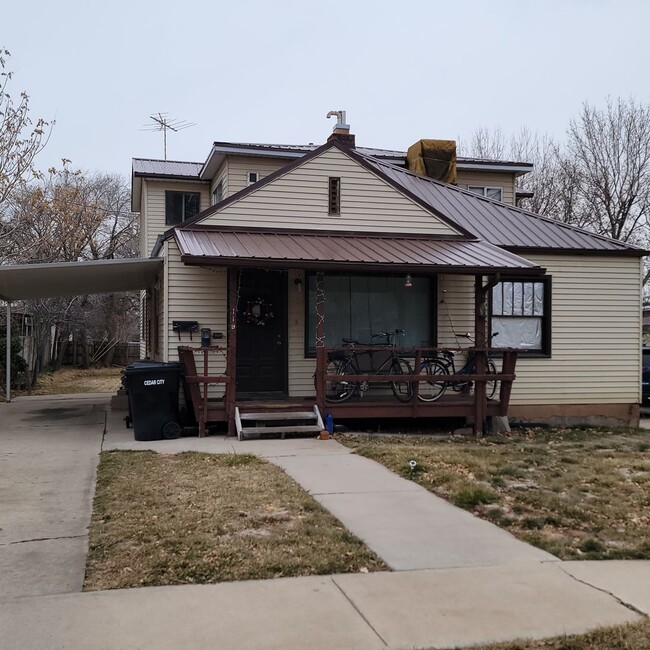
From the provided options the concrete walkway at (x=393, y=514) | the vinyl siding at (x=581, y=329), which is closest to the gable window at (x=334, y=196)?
the vinyl siding at (x=581, y=329)

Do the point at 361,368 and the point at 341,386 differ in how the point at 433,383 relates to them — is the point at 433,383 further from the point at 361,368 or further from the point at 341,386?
the point at 341,386

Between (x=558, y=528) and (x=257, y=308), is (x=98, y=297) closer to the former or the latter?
(x=257, y=308)

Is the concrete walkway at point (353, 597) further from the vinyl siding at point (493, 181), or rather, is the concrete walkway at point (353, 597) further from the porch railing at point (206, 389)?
the vinyl siding at point (493, 181)

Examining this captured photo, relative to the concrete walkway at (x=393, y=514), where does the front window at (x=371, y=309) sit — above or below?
above

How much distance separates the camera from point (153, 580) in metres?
4.99

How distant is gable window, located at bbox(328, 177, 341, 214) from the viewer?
13.2 m

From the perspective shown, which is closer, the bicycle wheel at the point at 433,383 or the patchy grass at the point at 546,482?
the patchy grass at the point at 546,482

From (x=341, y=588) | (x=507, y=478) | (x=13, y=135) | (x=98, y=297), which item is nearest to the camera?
(x=341, y=588)

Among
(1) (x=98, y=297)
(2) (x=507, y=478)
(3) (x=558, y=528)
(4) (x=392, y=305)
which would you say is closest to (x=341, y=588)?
(3) (x=558, y=528)

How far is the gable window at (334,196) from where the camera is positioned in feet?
43.4

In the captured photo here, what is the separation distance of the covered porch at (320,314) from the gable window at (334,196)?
0.48m

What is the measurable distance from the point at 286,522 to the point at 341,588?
58.9 inches

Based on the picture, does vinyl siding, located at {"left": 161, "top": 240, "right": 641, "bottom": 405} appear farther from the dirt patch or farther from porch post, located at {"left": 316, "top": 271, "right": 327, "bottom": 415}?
the dirt patch

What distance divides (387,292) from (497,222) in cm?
329
